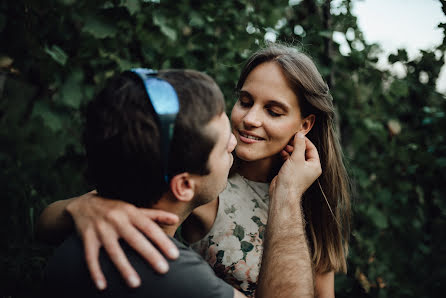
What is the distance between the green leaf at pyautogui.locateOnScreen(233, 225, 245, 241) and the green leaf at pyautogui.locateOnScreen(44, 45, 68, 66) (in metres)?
1.66

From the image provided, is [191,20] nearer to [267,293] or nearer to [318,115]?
[318,115]

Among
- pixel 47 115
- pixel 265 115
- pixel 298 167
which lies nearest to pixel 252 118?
pixel 265 115

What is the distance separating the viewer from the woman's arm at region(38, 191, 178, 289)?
1069 millimetres

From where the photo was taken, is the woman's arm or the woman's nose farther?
the woman's nose

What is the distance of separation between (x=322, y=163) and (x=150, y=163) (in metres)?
1.45

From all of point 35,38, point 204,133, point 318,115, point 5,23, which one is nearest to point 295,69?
point 318,115

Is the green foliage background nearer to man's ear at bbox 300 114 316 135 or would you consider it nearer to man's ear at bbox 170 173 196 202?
man's ear at bbox 300 114 316 135

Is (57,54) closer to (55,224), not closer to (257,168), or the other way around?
(55,224)

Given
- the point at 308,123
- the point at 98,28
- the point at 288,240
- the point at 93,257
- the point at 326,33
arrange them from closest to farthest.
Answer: the point at 93,257 < the point at 288,240 < the point at 308,123 < the point at 98,28 < the point at 326,33

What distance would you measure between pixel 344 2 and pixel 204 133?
2047mm

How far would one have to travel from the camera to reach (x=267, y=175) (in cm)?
228

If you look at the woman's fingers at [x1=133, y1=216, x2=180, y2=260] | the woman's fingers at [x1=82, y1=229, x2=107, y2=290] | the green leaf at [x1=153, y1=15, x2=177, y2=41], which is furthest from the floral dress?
the green leaf at [x1=153, y1=15, x2=177, y2=41]

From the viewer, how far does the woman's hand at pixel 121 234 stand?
1067 millimetres

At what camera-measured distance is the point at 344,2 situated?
2.63 m
